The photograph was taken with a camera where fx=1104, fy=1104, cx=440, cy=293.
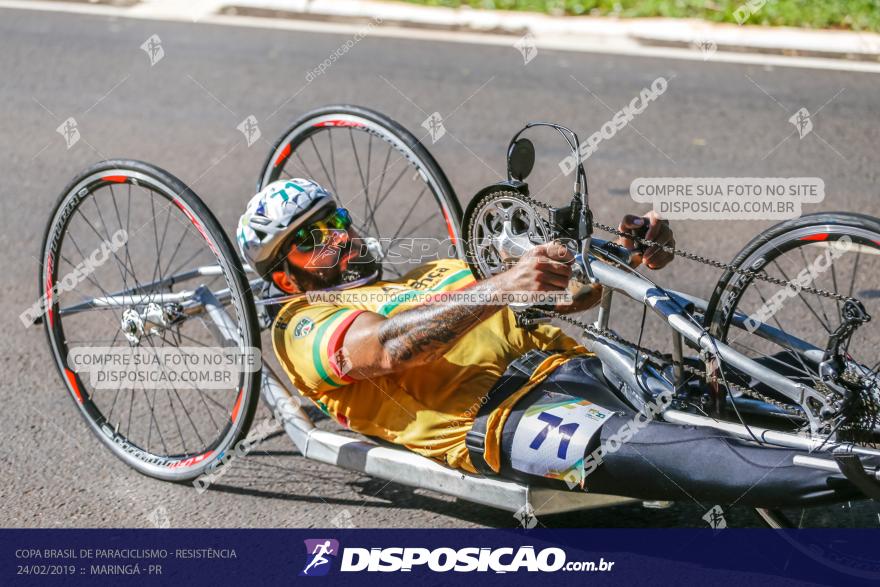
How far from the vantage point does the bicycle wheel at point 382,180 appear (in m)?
4.87

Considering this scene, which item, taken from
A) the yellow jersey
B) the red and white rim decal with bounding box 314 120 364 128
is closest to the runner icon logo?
the yellow jersey

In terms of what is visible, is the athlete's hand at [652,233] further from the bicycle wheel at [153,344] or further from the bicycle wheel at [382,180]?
the bicycle wheel at [153,344]

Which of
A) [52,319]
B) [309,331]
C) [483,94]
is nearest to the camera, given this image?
[309,331]

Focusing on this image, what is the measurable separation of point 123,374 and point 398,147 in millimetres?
1646

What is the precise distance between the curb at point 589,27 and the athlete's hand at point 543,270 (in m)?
6.51

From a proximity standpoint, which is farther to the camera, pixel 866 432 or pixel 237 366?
pixel 237 366

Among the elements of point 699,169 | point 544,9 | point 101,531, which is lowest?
point 101,531

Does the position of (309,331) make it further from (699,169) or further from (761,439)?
(699,169)

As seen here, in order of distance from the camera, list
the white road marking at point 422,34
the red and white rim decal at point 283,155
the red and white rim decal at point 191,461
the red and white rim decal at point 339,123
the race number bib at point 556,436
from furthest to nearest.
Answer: the white road marking at point 422,34
the red and white rim decal at point 283,155
the red and white rim decal at point 339,123
the red and white rim decal at point 191,461
the race number bib at point 556,436

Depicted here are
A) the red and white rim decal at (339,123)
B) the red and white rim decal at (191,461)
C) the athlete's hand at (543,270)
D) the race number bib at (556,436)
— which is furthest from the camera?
the red and white rim decal at (339,123)

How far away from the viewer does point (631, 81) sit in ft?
28.8

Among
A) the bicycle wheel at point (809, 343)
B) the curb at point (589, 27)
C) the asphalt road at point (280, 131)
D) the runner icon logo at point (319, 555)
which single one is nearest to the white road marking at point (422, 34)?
the curb at point (589, 27)

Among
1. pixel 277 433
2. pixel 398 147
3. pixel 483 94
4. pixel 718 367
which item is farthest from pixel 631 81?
pixel 718 367

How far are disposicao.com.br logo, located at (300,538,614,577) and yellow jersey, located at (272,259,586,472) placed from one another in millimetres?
344
